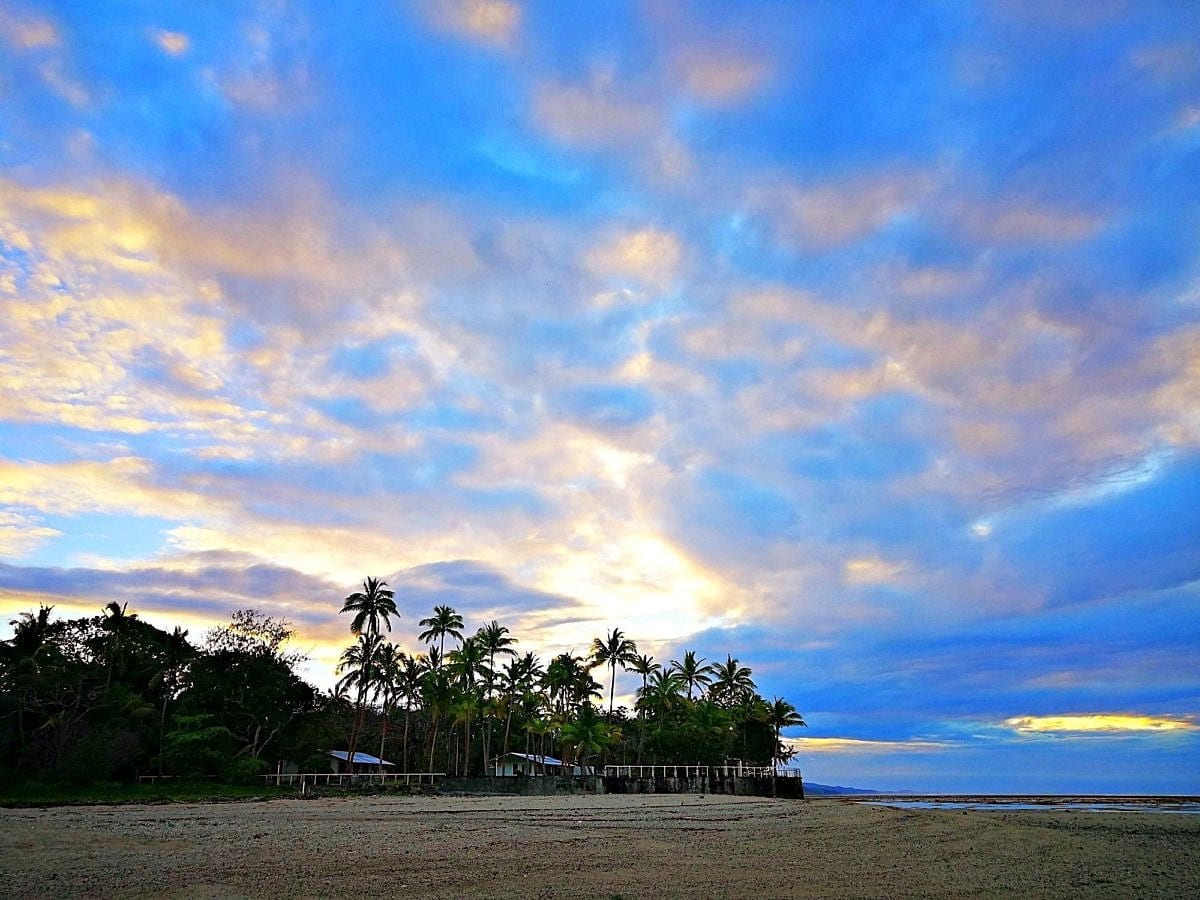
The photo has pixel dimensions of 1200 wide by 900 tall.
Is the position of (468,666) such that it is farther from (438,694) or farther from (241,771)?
(241,771)

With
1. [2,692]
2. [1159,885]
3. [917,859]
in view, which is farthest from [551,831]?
[2,692]

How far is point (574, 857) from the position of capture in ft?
53.5

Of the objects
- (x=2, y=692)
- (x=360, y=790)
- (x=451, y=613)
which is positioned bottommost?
(x=360, y=790)

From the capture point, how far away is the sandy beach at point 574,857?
41.4 ft

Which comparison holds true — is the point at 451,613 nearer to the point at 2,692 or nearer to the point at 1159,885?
the point at 2,692

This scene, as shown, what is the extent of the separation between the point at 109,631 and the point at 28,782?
1343 cm

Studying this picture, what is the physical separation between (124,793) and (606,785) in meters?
26.8

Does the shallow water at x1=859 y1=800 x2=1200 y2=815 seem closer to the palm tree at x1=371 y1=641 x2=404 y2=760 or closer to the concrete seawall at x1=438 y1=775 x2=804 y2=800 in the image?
the concrete seawall at x1=438 y1=775 x2=804 y2=800

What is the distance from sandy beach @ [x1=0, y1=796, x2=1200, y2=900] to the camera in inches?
497

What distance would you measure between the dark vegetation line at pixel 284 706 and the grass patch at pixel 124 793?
0.98 m

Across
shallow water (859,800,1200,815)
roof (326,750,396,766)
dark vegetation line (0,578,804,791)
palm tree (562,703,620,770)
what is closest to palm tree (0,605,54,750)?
dark vegetation line (0,578,804,791)

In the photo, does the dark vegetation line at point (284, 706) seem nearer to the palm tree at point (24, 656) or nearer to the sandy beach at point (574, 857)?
the palm tree at point (24, 656)

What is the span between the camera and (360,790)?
51.6 m

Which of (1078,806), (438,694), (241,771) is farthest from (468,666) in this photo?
(1078,806)
